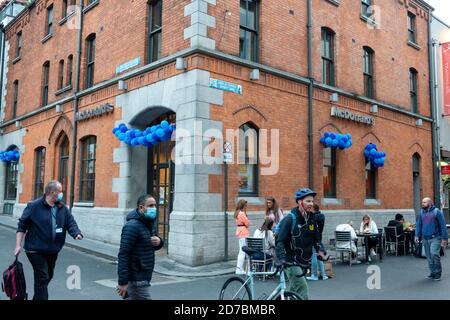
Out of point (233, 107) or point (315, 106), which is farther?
point (315, 106)

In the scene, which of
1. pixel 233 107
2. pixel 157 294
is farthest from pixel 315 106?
pixel 157 294

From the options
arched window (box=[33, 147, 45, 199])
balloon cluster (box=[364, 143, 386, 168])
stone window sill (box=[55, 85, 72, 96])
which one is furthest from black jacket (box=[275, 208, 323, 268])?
arched window (box=[33, 147, 45, 199])

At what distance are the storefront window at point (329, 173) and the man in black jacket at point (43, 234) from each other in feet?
33.7

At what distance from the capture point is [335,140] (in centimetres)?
1427

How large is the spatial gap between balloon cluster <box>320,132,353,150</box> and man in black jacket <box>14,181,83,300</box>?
9800mm

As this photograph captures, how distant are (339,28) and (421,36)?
22.5 feet

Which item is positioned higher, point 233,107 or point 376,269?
point 233,107

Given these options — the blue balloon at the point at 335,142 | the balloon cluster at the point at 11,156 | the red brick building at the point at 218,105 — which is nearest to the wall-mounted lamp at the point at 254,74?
the red brick building at the point at 218,105

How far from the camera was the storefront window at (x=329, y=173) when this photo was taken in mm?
14961

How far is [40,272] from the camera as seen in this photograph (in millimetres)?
6008

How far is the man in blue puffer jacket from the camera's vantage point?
9.81 meters

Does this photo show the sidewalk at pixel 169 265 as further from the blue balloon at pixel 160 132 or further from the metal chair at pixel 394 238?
the metal chair at pixel 394 238

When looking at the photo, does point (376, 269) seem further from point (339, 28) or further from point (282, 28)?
point (339, 28)
